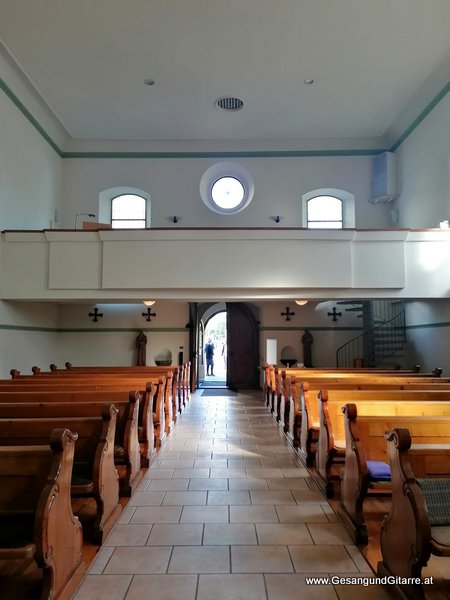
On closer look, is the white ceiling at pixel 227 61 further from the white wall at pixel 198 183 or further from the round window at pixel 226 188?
the round window at pixel 226 188

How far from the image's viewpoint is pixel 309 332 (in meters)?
10.2

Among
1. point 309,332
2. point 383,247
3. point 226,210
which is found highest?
point 226,210

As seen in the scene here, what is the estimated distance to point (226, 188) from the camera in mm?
10008

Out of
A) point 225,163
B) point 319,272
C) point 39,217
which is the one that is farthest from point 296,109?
point 39,217

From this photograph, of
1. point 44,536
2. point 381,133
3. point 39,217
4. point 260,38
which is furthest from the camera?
point 381,133

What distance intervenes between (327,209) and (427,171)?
2587mm

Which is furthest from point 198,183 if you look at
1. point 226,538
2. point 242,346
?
point 226,538

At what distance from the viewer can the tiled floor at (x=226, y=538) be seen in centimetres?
220

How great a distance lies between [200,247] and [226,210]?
3.08 metres

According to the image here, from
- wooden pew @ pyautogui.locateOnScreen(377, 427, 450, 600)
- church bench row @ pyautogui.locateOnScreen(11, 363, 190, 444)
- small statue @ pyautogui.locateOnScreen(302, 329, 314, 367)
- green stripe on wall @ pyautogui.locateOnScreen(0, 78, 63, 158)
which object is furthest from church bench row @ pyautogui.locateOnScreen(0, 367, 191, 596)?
small statue @ pyautogui.locateOnScreen(302, 329, 314, 367)

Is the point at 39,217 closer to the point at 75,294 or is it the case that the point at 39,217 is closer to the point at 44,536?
the point at 75,294

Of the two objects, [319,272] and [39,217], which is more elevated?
[39,217]

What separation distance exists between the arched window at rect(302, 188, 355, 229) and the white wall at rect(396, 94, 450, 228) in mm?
1257

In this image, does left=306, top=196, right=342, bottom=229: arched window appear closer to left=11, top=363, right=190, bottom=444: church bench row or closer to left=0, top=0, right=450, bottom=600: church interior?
left=0, top=0, right=450, bottom=600: church interior
